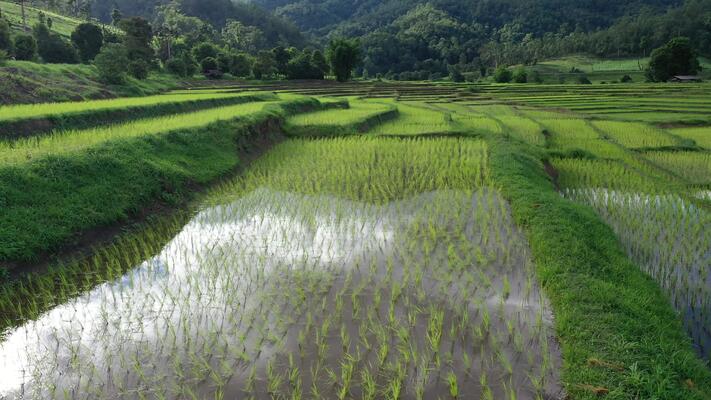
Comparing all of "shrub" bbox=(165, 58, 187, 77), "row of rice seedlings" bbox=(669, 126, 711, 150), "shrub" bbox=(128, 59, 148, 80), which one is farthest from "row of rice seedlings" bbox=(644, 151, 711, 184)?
"shrub" bbox=(165, 58, 187, 77)

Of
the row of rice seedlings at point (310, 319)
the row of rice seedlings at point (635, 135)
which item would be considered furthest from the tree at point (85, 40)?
the row of rice seedlings at point (635, 135)

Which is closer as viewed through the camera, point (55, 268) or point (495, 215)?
point (55, 268)

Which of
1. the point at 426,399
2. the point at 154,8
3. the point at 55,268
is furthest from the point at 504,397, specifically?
the point at 154,8

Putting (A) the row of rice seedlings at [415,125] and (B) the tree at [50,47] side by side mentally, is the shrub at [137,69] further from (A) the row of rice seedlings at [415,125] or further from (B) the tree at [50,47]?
(A) the row of rice seedlings at [415,125]

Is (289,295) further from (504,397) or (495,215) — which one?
(495,215)

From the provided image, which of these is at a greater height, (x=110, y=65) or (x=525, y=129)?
(x=110, y=65)

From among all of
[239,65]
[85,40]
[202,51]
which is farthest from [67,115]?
[202,51]

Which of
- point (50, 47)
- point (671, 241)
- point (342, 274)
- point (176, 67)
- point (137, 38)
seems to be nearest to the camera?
point (342, 274)

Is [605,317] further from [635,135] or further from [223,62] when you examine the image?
[223,62]
